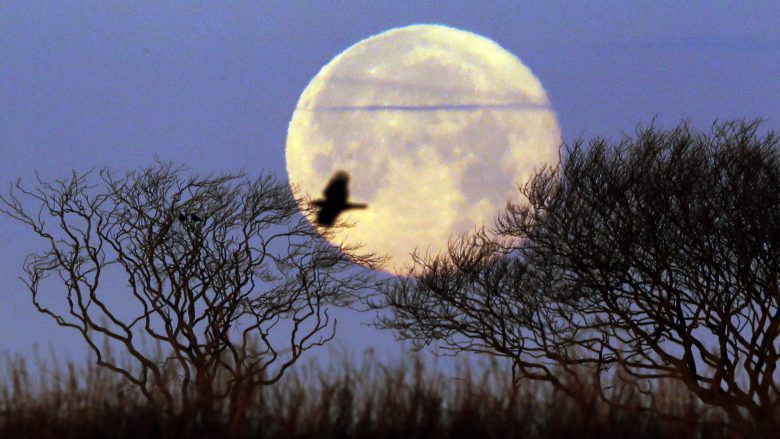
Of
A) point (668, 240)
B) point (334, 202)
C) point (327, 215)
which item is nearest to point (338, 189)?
point (334, 202)

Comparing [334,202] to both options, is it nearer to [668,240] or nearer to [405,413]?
[668,240]

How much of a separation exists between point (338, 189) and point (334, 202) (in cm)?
116

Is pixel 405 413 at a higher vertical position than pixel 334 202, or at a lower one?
lower

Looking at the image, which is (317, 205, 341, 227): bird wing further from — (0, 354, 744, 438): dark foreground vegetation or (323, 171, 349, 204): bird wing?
(0, 354, 744, 438): dark foreground vegetation

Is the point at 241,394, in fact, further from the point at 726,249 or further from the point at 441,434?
the point at 726,249

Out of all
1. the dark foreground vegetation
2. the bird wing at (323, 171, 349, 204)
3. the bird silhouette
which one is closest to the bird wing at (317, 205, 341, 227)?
the bird silhouette

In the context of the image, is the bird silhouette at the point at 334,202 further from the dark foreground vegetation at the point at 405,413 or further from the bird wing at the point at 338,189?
the dark foreground vegetation at the point at 405,413

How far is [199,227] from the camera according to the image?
94.3 ft

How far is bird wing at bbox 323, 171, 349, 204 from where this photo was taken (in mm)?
31800

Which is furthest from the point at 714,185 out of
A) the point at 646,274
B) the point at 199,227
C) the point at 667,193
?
the point at 199,227

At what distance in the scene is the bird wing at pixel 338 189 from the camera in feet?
104

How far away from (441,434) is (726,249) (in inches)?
688

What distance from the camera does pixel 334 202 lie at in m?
31.7

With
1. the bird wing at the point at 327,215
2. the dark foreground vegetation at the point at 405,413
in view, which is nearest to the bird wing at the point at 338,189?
the bird wing at the point at 327,215
